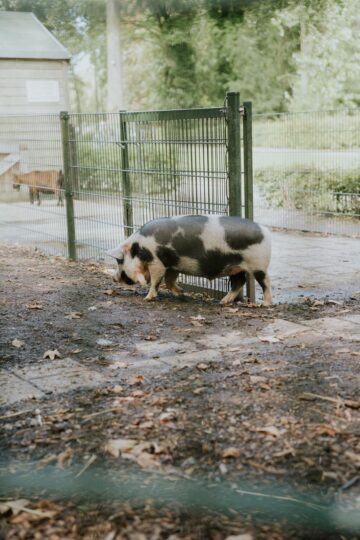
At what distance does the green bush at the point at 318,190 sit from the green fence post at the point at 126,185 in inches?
146

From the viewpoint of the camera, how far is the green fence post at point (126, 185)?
677 centimetres

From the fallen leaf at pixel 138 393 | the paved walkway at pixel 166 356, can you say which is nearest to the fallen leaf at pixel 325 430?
the fallen leaf at pixel 138 393

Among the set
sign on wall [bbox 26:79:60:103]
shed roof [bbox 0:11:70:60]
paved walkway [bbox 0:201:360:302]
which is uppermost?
shed roof [bbox 0:11:70:60]

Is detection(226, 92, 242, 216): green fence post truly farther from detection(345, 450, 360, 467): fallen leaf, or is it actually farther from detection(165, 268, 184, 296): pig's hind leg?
detection(345, 450, 360, 467): fallen leaf

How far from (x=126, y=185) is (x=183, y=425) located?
4135 mm

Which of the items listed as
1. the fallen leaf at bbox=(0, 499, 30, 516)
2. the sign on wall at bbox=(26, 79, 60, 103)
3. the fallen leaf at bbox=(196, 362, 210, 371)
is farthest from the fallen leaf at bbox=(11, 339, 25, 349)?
the sign on wall at bbox=(26, 79, 60, 103)

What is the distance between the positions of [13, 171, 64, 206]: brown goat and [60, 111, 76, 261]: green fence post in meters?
0.24

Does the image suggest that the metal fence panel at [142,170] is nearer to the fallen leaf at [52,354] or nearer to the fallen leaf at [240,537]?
the fallen leaf at [52,354]

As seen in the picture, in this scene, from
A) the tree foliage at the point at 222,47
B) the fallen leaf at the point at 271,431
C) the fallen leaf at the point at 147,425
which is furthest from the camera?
the fallen leaf at the point at 147,425

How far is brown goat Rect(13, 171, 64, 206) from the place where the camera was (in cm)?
814

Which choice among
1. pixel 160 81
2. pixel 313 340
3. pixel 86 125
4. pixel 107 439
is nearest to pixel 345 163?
pixel 86 125

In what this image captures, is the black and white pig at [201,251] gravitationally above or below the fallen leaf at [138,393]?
above

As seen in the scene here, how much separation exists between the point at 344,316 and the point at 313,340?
797mm

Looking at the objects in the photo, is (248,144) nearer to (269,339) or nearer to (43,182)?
(269,339)
